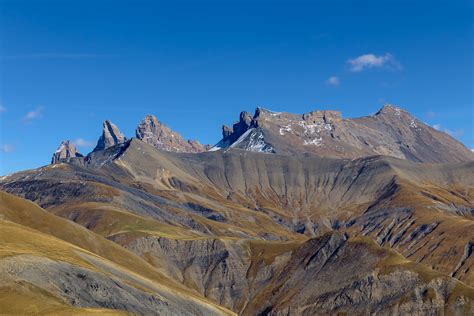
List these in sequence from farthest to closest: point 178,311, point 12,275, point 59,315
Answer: point 178,311, point 12,275, point 59,315

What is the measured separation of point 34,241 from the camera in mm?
177875

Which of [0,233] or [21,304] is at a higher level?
[0,233]

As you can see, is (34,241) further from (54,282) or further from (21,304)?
(21,304)

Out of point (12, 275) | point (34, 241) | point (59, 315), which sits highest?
point (34, 241)

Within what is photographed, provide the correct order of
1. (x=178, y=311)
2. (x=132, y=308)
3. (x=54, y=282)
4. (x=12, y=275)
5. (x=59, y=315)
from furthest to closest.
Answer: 1. (x=178, y=311)
2. (x=132, y=308)
3. (x=54, y=282)
4. (x=12, y=275)
5. (x=59, y=315)

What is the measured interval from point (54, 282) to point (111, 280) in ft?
102

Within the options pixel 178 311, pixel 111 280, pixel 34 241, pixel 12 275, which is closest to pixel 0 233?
pixel 34 241

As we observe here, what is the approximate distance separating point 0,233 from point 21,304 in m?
57.0

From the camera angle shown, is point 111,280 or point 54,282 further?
point 111,280

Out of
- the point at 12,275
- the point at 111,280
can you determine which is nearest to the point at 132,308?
the point at 111,280

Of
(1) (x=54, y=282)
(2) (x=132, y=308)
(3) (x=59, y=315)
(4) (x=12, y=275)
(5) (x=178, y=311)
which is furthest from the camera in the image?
(5) (x=178, y=311)

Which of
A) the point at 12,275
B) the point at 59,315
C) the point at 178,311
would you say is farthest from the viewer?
the point at 178,311

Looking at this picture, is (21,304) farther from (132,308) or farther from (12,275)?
(132,308)

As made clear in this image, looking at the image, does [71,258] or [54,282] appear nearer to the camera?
[54,282]
